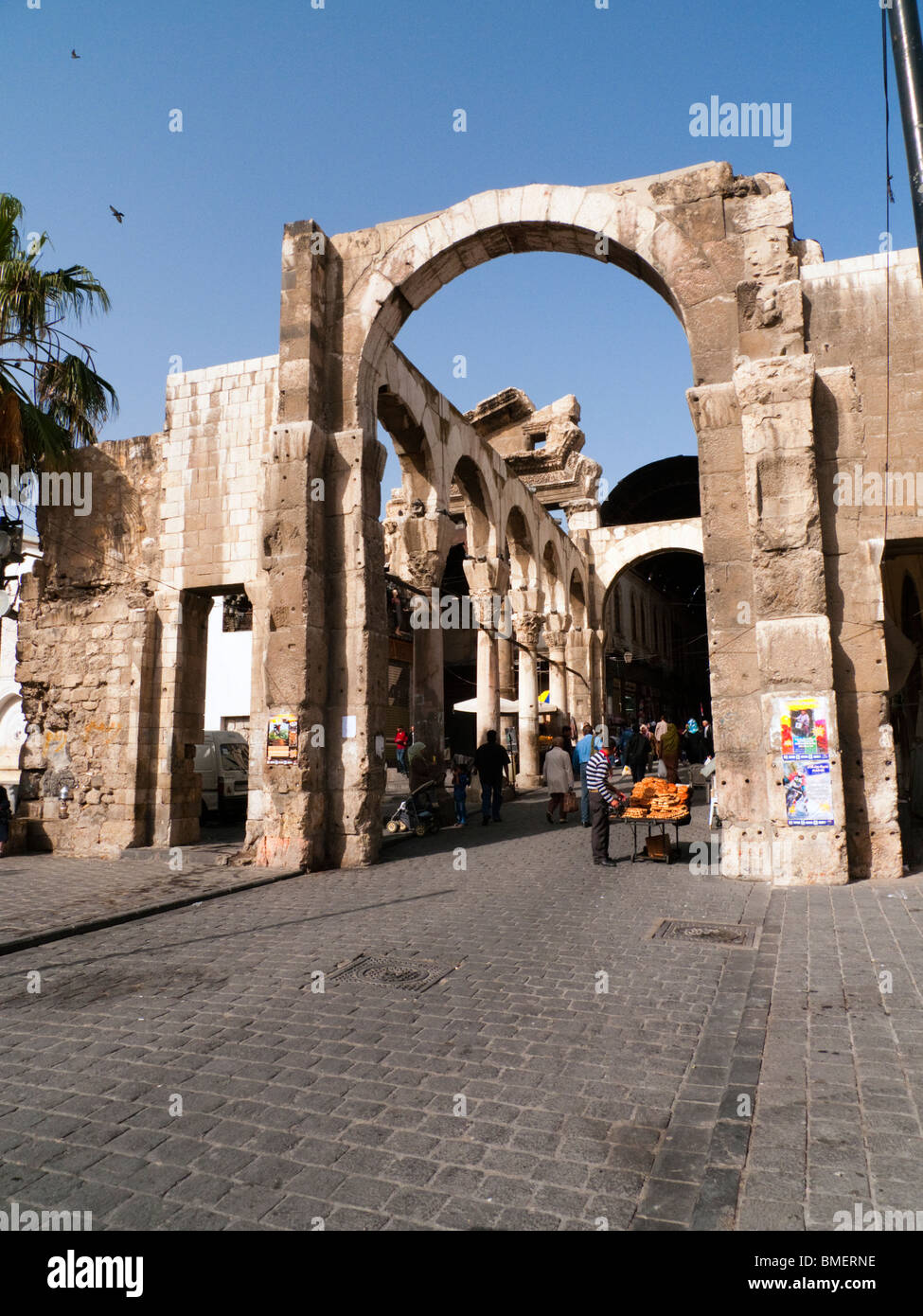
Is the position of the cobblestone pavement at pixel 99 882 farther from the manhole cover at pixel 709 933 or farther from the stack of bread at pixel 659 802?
the manhole cover at pixel 709 933

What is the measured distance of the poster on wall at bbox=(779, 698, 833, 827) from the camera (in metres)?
7.61

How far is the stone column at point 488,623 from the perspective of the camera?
58.8 feet

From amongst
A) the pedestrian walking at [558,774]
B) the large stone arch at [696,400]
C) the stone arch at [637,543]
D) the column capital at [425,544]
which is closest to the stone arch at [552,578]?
the stone arch at [637,543]

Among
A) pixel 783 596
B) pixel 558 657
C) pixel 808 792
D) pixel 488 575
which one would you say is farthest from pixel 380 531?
pixel 558 657

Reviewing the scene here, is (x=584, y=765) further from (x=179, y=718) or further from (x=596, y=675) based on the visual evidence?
(x=596, y=675)

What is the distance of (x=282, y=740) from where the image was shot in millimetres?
9625

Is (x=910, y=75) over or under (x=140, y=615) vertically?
over

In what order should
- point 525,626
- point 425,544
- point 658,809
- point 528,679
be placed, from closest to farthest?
point 658,809 < point 425,544 < point 525,626 < point 528,679

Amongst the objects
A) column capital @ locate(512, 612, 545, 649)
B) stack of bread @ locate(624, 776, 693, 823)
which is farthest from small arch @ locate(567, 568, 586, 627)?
stack of bread @ locate(624, 776, 693, 823)

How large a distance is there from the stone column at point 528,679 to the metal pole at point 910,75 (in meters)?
16.5

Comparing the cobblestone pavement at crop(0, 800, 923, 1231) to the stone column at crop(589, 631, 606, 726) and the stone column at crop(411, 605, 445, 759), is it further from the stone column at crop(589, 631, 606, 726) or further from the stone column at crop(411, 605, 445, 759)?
the stone column at crop(589, 631, 606, 726)

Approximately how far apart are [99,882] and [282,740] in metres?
2.54

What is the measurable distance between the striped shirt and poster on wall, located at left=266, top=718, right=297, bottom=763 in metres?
3.61
